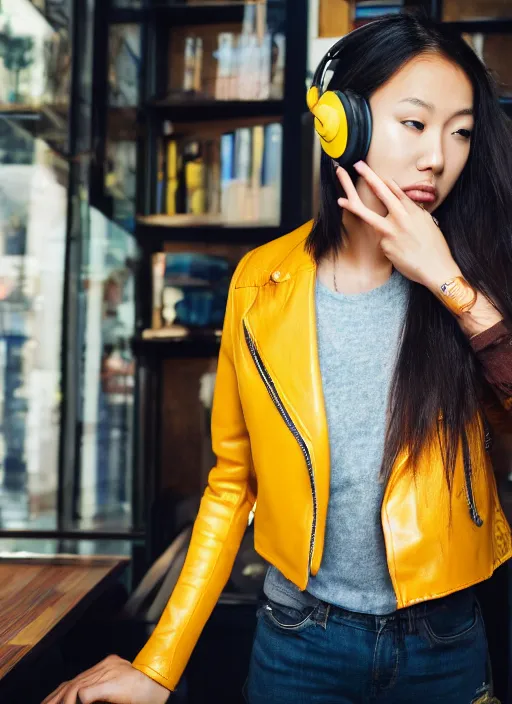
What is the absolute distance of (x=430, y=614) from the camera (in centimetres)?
119

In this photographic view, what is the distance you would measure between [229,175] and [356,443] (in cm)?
145

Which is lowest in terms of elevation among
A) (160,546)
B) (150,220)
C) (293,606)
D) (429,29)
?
(160,546)

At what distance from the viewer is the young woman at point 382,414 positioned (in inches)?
46.6

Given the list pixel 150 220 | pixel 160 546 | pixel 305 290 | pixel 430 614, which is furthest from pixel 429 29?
pixel 160 546

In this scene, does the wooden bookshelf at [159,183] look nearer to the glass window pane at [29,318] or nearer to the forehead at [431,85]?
the glass window pane at [29,318]

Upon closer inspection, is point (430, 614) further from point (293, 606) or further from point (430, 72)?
point (430, 72)

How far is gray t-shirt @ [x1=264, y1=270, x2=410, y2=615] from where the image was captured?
1.22 m

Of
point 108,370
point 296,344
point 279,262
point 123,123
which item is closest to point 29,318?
point 108,370

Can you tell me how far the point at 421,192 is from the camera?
1212mm

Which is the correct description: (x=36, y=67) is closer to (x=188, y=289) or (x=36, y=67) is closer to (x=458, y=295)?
(x=188, y=289)

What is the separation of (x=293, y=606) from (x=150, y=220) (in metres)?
1.54

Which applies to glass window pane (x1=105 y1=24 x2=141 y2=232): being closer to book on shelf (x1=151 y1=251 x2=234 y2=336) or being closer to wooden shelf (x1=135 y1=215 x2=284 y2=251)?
wooden shelf (x1=135 y1=215 x2=284 y2=251)

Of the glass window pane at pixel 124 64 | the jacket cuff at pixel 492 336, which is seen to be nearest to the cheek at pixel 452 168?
the jacket cuff at pixel 492 336

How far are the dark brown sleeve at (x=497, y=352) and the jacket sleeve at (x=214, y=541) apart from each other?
1.50ft
